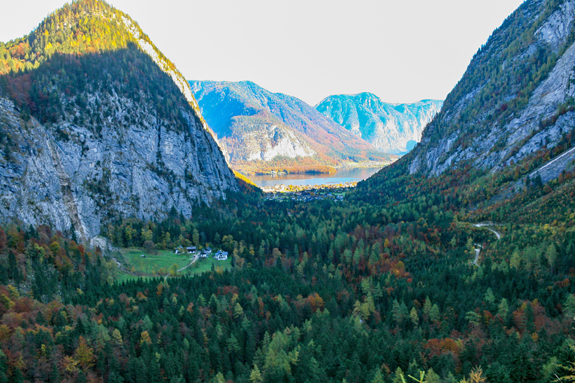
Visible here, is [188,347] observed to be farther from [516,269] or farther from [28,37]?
[28,37]

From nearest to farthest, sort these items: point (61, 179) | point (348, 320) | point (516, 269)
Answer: point (348, 320) < point (516, 269) < point (61, 179)

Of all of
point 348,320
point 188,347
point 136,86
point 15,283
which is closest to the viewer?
point 188,347

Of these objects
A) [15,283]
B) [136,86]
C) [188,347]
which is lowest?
[188,347]

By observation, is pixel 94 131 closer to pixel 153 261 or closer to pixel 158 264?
pixel 153 261

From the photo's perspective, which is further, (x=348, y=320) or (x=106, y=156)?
(x=106, y=156)

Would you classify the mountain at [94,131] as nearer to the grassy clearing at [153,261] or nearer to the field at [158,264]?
the grassy clearing at [153,261]

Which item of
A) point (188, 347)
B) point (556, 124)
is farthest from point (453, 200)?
point (188, 347)

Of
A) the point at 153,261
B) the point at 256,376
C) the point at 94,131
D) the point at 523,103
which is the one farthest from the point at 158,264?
the point at 523,103
